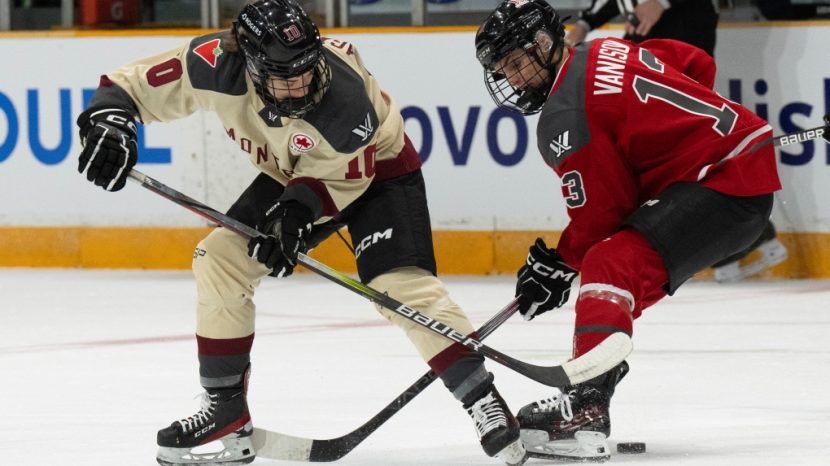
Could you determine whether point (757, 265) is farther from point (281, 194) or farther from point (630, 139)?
point (281, 194)

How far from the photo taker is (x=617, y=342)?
2738 millimetres

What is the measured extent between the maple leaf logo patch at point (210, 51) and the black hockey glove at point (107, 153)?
8.5 inches

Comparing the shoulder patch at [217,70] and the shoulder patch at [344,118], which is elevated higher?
the shoulder patch at [217,70]

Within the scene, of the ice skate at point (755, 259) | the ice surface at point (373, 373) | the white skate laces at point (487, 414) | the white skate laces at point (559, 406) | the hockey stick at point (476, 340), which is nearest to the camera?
the hockey stick at point (476, 340)

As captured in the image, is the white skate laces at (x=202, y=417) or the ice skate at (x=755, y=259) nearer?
the white skate laces at (x=202, y=417)

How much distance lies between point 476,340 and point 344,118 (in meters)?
0.50

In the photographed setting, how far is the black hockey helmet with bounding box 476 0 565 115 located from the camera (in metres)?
2.90

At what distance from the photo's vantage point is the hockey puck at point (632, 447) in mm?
2969

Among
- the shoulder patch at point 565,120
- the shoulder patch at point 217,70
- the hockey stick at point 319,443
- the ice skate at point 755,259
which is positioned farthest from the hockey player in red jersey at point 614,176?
the ice skate at point 755,259

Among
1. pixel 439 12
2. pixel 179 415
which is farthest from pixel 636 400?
pixel 439 12

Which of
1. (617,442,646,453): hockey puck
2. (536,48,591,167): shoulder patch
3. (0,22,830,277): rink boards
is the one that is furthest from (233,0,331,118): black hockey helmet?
(0,22,830,277): rink boards

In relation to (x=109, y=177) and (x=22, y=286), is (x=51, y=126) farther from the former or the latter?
(x=109, y=177)

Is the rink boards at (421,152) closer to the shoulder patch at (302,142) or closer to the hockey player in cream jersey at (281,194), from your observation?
the hockey player in cream jersey at (281,194)

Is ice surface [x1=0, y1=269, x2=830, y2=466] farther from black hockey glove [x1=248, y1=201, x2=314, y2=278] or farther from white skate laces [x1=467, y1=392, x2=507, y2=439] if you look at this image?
black hockey glove [x1=248, y1=201, x2=314, y2=278]
